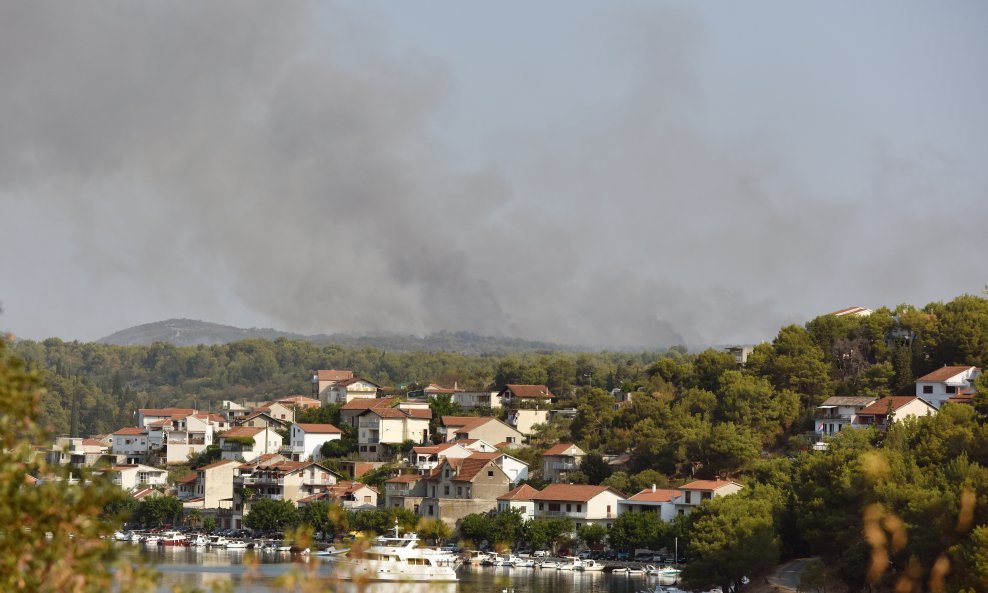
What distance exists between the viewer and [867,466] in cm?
4397

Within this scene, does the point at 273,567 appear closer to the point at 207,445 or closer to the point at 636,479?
the point at 636,479

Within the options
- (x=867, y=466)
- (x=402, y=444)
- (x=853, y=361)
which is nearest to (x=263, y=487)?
(x=402, y=444)

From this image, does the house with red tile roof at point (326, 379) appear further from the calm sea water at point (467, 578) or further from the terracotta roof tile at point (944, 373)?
the terracotta roof tile at point (944, 373)

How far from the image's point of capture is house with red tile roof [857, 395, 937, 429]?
64812 mm

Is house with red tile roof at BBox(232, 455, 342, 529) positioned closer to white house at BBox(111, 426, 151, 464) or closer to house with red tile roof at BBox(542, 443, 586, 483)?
house with red tile roof at BBox(542, 443, 586, 483)

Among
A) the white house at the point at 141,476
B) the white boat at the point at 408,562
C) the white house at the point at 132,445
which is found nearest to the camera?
the white boat at the point at 408,562

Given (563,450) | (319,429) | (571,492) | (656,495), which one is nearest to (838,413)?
(656,495)

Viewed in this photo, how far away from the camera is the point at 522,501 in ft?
227

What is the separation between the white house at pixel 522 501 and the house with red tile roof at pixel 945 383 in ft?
69.3

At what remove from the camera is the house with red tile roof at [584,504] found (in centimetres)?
6675

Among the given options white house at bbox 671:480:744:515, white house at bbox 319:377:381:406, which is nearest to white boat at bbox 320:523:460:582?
white house at bbox 671:480:744:515

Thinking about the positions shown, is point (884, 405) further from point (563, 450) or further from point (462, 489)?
point (462, 489)

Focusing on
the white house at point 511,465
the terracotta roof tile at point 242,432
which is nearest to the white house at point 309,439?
the terracotta roof tile at point 242,432

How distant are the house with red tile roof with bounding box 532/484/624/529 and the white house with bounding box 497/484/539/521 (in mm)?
699
